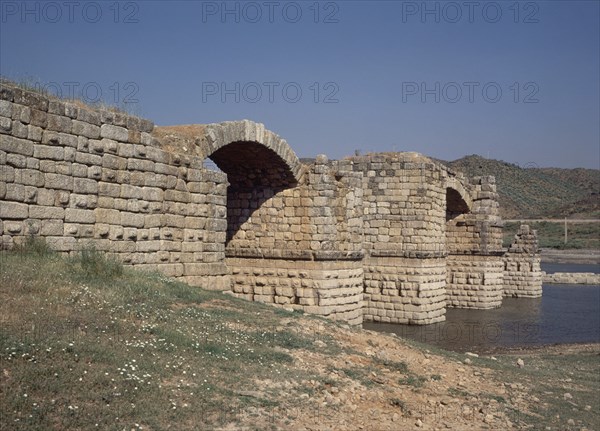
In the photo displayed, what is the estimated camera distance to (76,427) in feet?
16.2

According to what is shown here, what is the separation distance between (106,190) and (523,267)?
25.1m

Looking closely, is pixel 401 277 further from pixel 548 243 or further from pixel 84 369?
pixel 548 243

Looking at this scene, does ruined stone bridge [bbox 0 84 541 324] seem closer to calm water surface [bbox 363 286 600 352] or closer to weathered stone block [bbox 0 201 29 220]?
weathered stone block [bbox 0 201 29 220]

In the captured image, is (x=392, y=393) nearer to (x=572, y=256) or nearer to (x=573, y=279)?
(x=573, y=279)

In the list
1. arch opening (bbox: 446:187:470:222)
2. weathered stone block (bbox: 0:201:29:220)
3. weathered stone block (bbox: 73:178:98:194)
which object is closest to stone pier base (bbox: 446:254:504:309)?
arch opening (bbox: 446:187:470:222)

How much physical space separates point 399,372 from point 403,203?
11500 millimetres

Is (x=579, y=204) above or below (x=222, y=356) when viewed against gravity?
above

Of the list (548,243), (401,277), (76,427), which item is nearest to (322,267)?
(401,277)

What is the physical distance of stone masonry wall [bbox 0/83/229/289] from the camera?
30.4 feet

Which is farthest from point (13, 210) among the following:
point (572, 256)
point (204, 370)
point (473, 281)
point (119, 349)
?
point (572, 256)

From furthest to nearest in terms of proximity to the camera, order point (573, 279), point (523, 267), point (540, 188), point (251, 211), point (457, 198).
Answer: point (540, 188) → point (573, 279) → point (523, 267) → point (457, 198) → point (251, 211)

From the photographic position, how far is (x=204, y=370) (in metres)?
6.74

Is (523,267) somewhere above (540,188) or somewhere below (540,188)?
below

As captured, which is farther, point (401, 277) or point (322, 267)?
point (401, 277)
